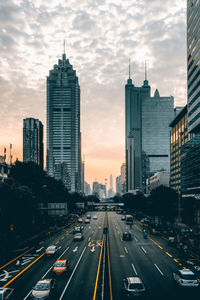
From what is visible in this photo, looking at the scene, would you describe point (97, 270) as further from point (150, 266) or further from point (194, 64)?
point (194, 64)

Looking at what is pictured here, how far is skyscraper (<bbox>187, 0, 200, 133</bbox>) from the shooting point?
100m

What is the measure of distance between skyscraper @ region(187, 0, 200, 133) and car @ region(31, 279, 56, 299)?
3338 inches

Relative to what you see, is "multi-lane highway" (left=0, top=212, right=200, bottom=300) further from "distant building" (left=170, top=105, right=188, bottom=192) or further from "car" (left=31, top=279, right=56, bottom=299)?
"distant building" (left=170, top=105, right=188, bottom=192)

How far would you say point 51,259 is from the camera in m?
46.3

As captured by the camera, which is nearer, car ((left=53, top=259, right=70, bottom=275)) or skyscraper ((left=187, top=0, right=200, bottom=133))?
car ((left=53, top=259, right=70, bottom=275))

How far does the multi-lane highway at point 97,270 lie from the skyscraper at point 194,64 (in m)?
58.5

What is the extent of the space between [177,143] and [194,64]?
247 feet

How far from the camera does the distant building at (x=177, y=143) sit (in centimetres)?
15923

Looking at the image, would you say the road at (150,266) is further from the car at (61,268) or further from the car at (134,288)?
the car at (61,268)

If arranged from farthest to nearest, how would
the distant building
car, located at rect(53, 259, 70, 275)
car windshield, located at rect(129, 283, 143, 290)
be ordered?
the distant building → car, located at rect(53, 259, 70, 275) → car windshield, located at rect(129, 283, 143, 290)

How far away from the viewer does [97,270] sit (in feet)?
127

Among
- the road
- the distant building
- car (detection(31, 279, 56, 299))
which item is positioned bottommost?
the road

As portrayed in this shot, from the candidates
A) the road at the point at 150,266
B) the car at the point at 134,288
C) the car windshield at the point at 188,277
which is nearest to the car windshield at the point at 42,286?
the road at the point at 150,266

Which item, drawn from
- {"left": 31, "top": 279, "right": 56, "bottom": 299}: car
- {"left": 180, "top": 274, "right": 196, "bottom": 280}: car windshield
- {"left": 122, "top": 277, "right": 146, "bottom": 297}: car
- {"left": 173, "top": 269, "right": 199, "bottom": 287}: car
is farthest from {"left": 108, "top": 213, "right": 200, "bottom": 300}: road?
{"left": 31, "top": 279, "right": 56, "bottom": 299}: car
